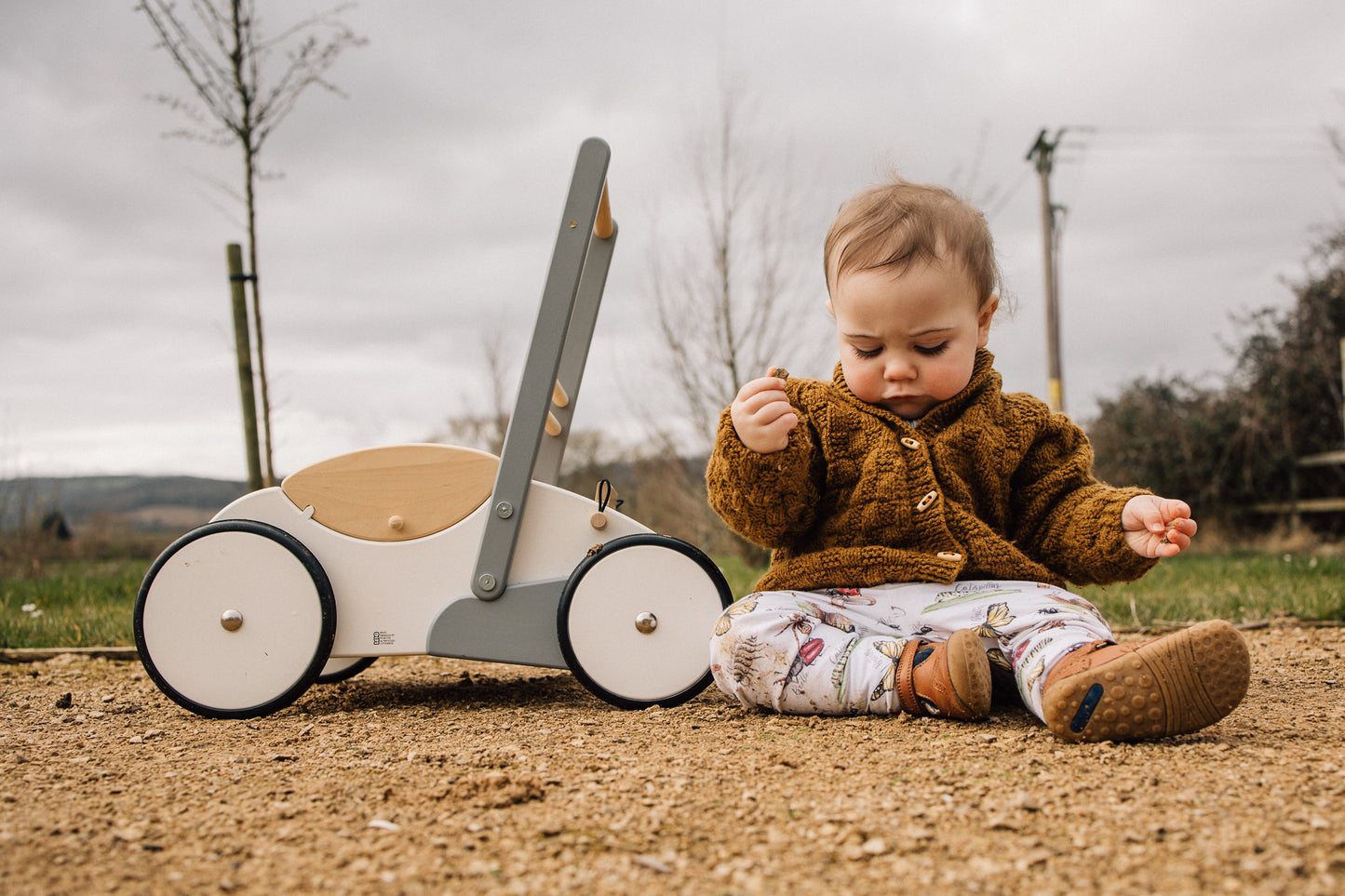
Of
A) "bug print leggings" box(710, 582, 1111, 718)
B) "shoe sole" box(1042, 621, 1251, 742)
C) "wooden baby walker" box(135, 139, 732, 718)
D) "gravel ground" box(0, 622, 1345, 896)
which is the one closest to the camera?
"gravel ground" box(0, 622, 1345, 896)

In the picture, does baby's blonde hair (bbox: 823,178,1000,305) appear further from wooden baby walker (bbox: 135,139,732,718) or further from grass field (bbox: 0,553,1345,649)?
grass field (bbox: 0,553,1345,649)

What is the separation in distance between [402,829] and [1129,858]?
83 cm

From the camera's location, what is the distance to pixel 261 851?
1.07 m

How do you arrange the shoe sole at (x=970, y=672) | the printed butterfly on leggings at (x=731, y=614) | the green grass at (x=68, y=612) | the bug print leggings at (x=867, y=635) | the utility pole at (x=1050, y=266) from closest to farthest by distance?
the shoe sole at (x=970, y=672), the bug print leggings at (x=867, y=635), the printed butterfly on leggings at (x=731, y=614), the green grass at (x=68, y=612), the utility pole at (x=1050, y=266)

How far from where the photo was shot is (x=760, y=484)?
1884 millimetres

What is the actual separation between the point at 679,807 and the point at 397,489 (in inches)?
44.6

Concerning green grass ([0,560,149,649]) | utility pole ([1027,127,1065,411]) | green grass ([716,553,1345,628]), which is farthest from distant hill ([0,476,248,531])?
utility pole ([1027,127,1065,411])

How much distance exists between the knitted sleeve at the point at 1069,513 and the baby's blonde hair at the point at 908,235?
1.33 feet

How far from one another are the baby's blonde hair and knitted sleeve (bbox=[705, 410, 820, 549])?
381 millimetres

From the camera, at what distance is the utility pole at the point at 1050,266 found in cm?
997

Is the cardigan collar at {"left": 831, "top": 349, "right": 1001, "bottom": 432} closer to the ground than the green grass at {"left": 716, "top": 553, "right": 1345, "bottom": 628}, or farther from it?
farther from it

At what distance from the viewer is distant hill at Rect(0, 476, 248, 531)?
6090 mm

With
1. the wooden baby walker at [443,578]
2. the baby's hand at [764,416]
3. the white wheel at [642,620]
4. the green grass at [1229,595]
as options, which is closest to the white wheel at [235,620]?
the wooden baby walker at [443,578]

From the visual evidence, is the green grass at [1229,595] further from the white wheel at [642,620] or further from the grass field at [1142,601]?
the white wheel at [642,620]
